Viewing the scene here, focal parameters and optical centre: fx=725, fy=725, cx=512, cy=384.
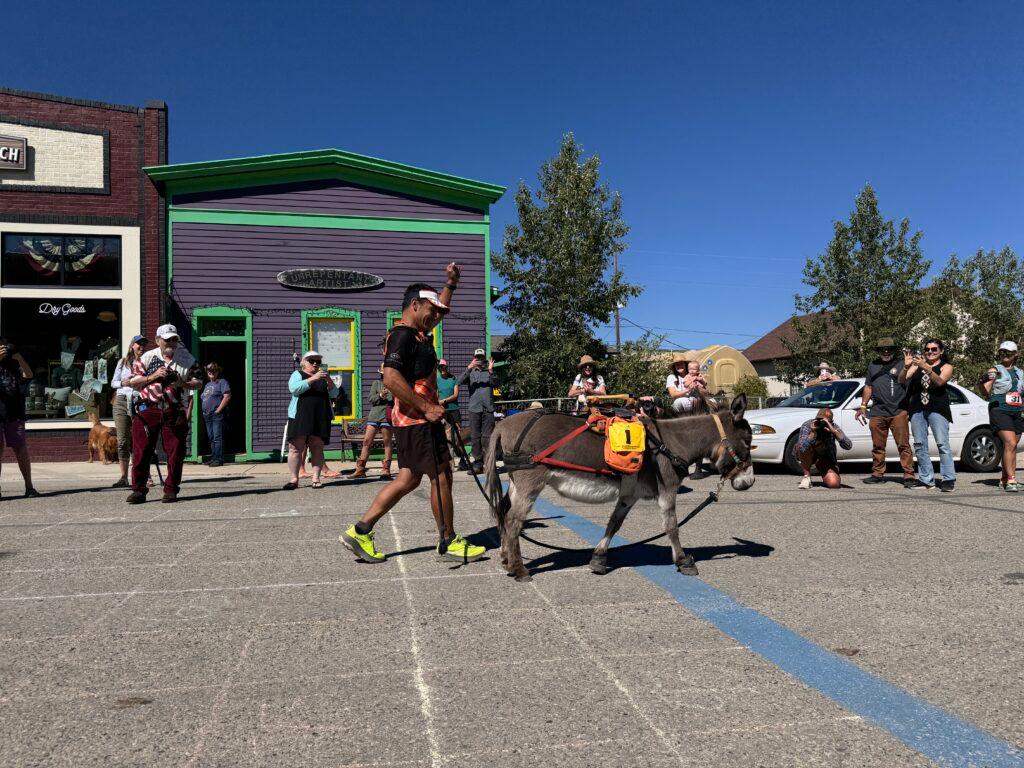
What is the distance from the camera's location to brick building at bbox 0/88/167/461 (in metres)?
14.1

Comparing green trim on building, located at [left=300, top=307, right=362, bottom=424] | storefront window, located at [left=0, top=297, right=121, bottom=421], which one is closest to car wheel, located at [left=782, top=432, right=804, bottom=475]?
green trim on building, located at [left=300, top=307, right=362, bottom=424]

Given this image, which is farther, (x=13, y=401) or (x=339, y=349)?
(x=339, y=349)

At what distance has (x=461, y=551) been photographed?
5.67 m

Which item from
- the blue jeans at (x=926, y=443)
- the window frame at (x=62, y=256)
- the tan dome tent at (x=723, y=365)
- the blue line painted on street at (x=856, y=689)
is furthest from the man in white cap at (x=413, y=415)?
the tan dome tent at (x=723, y=365)

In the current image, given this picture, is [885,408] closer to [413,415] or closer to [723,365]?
[413,415]

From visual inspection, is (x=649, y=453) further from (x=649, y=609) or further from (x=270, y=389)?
(x=270, y=389)

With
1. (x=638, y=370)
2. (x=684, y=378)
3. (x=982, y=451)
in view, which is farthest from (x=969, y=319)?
(x=684, y=378)

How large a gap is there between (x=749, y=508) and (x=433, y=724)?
20.3 feet

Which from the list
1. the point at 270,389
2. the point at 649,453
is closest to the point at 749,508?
the point at 649,453

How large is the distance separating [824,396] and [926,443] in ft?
8.71

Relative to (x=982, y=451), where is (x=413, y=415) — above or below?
above

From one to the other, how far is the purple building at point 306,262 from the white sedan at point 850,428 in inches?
265

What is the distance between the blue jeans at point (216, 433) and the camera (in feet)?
45.2

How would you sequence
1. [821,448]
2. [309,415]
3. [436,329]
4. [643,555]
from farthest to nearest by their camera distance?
1. [436,329]
2. [821,448]
3. [309,415]
4. [643,555]
